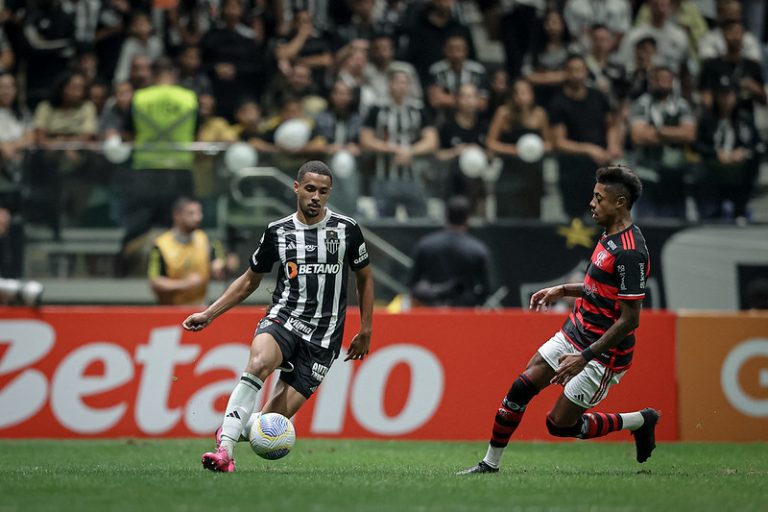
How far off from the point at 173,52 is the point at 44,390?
→ 658 centimetres

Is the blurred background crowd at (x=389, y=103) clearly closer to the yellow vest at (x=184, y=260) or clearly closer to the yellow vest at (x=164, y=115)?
the yellow vest at (x=164, y=115)

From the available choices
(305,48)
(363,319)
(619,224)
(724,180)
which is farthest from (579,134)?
(363,319)

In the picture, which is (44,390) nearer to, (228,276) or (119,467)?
(228,276)

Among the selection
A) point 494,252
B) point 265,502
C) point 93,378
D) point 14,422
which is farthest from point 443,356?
point 265,502

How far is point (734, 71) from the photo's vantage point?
18016mm

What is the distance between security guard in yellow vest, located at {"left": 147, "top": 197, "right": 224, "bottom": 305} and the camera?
47.2 ft

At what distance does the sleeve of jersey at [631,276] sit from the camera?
29.0 feet

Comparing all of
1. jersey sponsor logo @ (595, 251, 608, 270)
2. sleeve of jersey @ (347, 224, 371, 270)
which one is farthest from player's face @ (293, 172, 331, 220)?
jersey sponsor logo @ (595, 251, 608, 270)

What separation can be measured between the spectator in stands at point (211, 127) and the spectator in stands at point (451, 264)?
3.06 m

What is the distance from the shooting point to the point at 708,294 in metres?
15.3

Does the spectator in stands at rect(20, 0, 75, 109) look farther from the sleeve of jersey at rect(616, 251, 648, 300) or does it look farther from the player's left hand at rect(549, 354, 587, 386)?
the player's left hand at rect(549, 354, 587, 386)

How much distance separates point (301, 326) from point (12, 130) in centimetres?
845

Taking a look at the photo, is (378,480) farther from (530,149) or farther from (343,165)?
(530,149)

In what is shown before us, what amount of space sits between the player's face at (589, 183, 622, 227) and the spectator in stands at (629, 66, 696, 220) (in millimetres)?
5903
